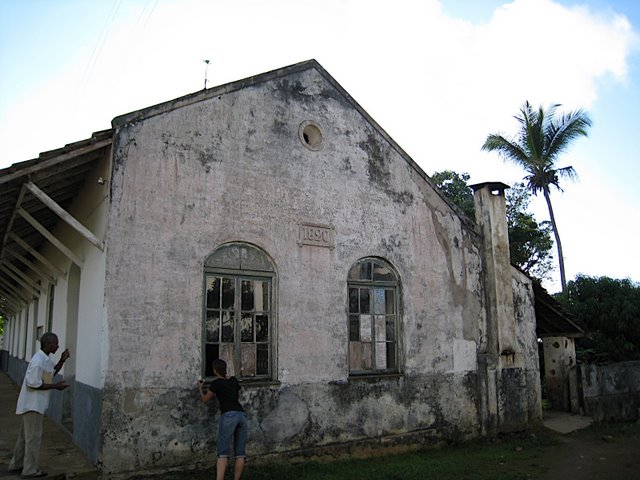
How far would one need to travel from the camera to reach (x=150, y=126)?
7.65m

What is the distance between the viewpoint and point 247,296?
26.7 ft

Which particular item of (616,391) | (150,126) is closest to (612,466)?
(616,391)

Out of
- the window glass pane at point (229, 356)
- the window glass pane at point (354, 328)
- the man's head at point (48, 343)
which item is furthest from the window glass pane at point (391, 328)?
the man's head at point (48, 343)

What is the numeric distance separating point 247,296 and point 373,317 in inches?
95.3

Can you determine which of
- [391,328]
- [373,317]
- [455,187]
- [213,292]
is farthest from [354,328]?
[455,187]

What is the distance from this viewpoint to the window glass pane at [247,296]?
8.09 metres

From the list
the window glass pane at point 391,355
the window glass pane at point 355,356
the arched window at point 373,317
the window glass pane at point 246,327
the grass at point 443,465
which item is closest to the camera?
the grass at point 443,465

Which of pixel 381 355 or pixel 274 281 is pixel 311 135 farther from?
pixel 381 355

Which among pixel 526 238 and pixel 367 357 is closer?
pixel 367 357

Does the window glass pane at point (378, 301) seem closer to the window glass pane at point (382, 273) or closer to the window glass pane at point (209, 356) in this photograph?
the window glass pane at point (382, 273)

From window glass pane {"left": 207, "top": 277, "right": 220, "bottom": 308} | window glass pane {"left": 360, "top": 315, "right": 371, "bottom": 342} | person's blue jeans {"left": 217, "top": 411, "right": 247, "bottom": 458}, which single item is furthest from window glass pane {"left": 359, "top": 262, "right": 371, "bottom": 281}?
person's blue jeans {"left": 217, "top": 411, "right": 247, "bottom": 458}

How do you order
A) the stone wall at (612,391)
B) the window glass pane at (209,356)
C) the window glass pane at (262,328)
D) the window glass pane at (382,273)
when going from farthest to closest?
the stone wall at (612,391) < the window glass pane at (382,273) < the window glass pane at (262,328) < the window glass pane at (209,356)

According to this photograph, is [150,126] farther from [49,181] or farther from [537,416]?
[537,416]

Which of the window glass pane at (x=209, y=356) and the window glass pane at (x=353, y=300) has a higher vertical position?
the window glass pane at (x=353, y=300)
